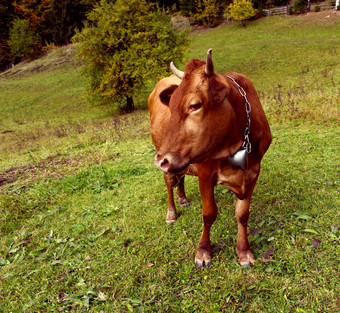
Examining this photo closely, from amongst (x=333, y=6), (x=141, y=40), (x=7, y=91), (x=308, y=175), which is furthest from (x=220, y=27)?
(x=308, y=175)

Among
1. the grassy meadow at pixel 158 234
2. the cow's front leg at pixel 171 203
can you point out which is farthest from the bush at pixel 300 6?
the cow's front leg at pixel 171 203

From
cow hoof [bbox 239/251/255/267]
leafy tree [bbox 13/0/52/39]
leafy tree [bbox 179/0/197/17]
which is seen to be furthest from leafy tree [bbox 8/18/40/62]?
cow hoof [bbox 239/251/255/267]

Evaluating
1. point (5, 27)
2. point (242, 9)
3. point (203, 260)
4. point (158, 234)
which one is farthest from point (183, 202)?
point (5, 27)

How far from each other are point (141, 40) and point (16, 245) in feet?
51.5

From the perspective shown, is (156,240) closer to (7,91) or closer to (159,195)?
(159,195)

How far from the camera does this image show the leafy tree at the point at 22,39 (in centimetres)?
4541

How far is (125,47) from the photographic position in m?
17.7

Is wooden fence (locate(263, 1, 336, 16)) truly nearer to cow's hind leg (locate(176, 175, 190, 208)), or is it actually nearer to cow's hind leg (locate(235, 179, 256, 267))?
cow's hind leg (locate(176, 175, 190, 208))

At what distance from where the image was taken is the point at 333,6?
106ft

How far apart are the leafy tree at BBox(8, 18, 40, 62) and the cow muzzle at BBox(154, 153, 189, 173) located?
52.0m

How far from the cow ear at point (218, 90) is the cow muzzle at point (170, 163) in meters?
0.59

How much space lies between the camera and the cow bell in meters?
2.70

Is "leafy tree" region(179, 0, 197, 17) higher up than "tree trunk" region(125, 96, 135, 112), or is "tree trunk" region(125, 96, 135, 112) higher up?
"leafy tree" region(179, 0, 197, 17)

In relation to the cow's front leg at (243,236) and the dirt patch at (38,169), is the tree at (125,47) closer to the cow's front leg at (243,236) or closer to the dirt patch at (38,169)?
the dirt patch at (38,169)
